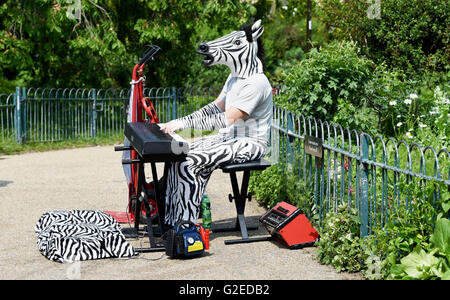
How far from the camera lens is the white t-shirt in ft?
17.2

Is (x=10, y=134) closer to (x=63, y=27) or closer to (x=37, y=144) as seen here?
(x=37, y=144)

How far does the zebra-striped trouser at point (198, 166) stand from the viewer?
513cm

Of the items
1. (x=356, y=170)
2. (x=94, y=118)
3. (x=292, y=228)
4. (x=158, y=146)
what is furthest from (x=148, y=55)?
(x=94, y=118)

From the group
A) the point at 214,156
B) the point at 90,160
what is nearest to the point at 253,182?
the point at 214,156

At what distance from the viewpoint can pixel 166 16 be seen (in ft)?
46.9

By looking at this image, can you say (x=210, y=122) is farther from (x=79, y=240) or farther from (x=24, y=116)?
(x=24, y=116)

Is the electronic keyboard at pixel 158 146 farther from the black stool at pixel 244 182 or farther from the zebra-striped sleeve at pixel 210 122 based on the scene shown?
the black stool at pixel 244 182

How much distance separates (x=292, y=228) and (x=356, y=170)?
873mm

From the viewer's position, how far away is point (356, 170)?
14.9 feet

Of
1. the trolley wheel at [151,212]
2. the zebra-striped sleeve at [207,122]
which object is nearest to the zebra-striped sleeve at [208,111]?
the zebra-striped sleeve at [207,122]

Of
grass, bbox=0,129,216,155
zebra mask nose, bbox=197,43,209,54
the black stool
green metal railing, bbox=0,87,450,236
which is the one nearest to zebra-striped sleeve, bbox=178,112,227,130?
the black stool

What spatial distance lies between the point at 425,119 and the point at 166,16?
26.9ft

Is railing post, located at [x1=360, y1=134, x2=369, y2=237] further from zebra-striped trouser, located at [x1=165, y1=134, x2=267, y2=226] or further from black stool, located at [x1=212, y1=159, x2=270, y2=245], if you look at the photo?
zebra-striped trouser, located at [x1=165, y1=134, x2=267, y2=226]

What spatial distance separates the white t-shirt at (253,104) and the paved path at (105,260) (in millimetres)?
989
